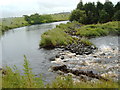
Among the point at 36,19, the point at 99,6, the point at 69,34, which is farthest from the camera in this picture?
the point at 36,19

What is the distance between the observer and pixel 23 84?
493 centimetres

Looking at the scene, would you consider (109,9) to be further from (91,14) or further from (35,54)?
(35,54)

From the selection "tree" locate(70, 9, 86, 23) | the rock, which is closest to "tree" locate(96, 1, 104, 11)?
"tree" locate(70, 9, 86, 23)

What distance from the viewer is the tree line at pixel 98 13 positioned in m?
43.7

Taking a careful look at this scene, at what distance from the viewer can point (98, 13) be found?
48250 mm

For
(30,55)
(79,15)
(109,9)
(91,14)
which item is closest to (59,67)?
(30,55)

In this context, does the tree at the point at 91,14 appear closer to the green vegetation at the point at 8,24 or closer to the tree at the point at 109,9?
the tree at the point at 109,9

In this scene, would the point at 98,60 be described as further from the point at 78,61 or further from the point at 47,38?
the point at 47,38

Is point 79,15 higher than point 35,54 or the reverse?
higher

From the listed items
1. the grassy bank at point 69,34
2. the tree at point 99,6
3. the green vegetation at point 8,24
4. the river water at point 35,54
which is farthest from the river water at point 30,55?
the tree at point 99,6

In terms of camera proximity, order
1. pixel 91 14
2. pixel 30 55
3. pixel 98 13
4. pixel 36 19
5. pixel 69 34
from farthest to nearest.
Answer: pixel 36 19, pixel 91 14, pixel 98 13, pixel 69 34, pixel 30 55

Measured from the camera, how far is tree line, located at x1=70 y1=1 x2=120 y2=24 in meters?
43.7

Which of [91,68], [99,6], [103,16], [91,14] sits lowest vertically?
[91,68]

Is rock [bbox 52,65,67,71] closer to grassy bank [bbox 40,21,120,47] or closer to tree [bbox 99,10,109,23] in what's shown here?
grassy bank [bbox 40,21,120,47]
